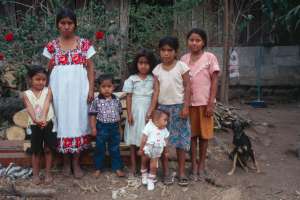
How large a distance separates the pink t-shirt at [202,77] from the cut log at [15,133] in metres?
2.13

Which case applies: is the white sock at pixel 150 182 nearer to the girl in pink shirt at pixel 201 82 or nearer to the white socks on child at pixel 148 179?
the white socks on child at pixel 148 179

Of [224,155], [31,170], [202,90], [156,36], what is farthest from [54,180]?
[156,36]

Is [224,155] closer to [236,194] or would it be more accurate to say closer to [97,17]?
[236,194]

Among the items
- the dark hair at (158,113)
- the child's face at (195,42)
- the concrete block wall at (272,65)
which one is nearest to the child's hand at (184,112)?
the dark hair at (158,113)

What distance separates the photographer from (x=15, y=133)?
16.5 ft

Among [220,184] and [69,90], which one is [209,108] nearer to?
[220,184]

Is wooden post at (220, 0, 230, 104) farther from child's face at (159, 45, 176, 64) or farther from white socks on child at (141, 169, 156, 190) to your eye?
white socks on child at (141, 169, 156, 190)

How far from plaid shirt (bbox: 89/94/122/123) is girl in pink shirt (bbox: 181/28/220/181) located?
78cm

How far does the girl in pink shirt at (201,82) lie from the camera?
4.16m

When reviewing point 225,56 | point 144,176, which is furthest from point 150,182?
point 225,56

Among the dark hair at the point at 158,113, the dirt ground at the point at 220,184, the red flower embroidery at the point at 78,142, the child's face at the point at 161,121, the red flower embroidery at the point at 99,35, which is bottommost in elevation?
the dirt ground at the point at 220,184

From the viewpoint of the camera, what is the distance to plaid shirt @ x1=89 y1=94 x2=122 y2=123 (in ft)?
14.1

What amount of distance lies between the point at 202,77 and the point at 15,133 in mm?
2346

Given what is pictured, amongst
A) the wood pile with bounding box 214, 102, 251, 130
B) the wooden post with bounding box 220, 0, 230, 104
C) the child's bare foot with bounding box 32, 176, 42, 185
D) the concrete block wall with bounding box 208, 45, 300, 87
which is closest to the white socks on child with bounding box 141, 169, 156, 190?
the child's bare foot with bounding box 32, 176, 42, 185
